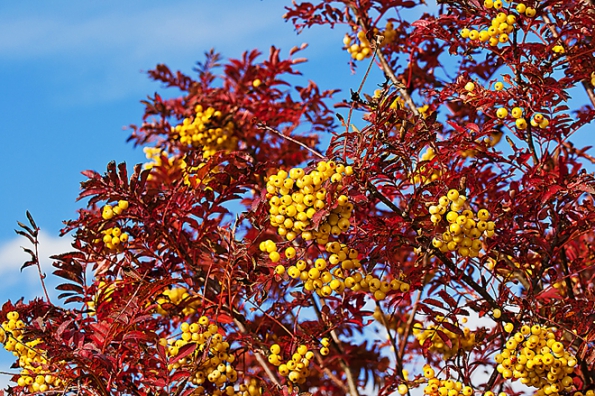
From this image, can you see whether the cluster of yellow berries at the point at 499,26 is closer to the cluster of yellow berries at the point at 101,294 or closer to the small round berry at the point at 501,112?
the small round berry at the point at 501,112

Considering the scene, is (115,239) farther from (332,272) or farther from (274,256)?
(332,272)

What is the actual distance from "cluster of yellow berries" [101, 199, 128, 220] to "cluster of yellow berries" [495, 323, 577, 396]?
→ 4.67 feet

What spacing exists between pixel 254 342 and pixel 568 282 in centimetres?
134

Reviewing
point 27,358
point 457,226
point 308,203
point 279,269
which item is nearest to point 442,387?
point 457,226

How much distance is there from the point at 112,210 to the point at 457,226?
1284mm

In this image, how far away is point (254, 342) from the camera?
2.31m

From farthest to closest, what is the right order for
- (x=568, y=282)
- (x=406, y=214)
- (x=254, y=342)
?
(x=568, y=282)
(x=254, y=342)
(x=406, y=214)

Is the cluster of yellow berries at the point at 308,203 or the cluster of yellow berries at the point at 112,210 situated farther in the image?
the cluster of yellow berries at the point at 112,210

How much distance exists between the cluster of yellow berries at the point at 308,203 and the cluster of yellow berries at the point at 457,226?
0.29 meters

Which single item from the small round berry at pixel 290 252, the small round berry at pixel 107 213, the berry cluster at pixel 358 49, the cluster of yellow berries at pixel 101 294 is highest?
the berry cluster at pixel 358 49

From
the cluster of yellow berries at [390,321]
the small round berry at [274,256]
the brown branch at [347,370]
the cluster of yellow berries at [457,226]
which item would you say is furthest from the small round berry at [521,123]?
the cluster of yellow berries at [390,321]

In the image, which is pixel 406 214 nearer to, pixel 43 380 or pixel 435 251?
pixel 435 251

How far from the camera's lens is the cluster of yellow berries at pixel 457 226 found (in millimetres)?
1945

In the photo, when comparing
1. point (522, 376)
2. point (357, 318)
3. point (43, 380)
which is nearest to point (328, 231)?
point (357, 318)
